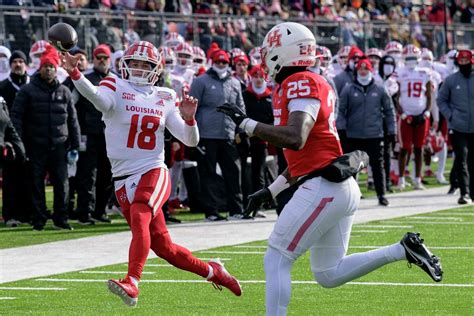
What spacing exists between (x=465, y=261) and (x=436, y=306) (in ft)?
7.97

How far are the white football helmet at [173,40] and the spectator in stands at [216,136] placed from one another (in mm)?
4294

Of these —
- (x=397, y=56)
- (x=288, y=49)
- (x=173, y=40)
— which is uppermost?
(x=288, y=49)

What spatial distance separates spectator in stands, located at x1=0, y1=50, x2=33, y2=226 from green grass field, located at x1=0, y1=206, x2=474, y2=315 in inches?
149

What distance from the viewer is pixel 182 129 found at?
927cm

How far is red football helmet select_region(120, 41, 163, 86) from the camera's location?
31.0ft

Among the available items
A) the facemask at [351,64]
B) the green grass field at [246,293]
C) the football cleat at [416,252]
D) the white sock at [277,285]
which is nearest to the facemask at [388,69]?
the facemask at [351,64]

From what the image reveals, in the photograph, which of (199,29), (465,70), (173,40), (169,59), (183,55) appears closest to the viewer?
(465,70)

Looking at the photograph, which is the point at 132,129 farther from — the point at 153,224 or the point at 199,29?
the point at 199,29

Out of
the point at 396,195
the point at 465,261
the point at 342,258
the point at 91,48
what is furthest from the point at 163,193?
the point at 91,48

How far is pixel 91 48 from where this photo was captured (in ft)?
67.1

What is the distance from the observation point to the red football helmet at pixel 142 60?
9.45 m

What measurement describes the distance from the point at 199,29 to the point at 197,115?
8300 millimetres

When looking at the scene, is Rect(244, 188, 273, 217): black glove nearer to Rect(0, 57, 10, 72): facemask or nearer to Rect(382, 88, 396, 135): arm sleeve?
Rect(0, 57, 10, 72): facemask

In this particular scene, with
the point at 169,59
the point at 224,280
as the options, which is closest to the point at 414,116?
the point at 169,59
